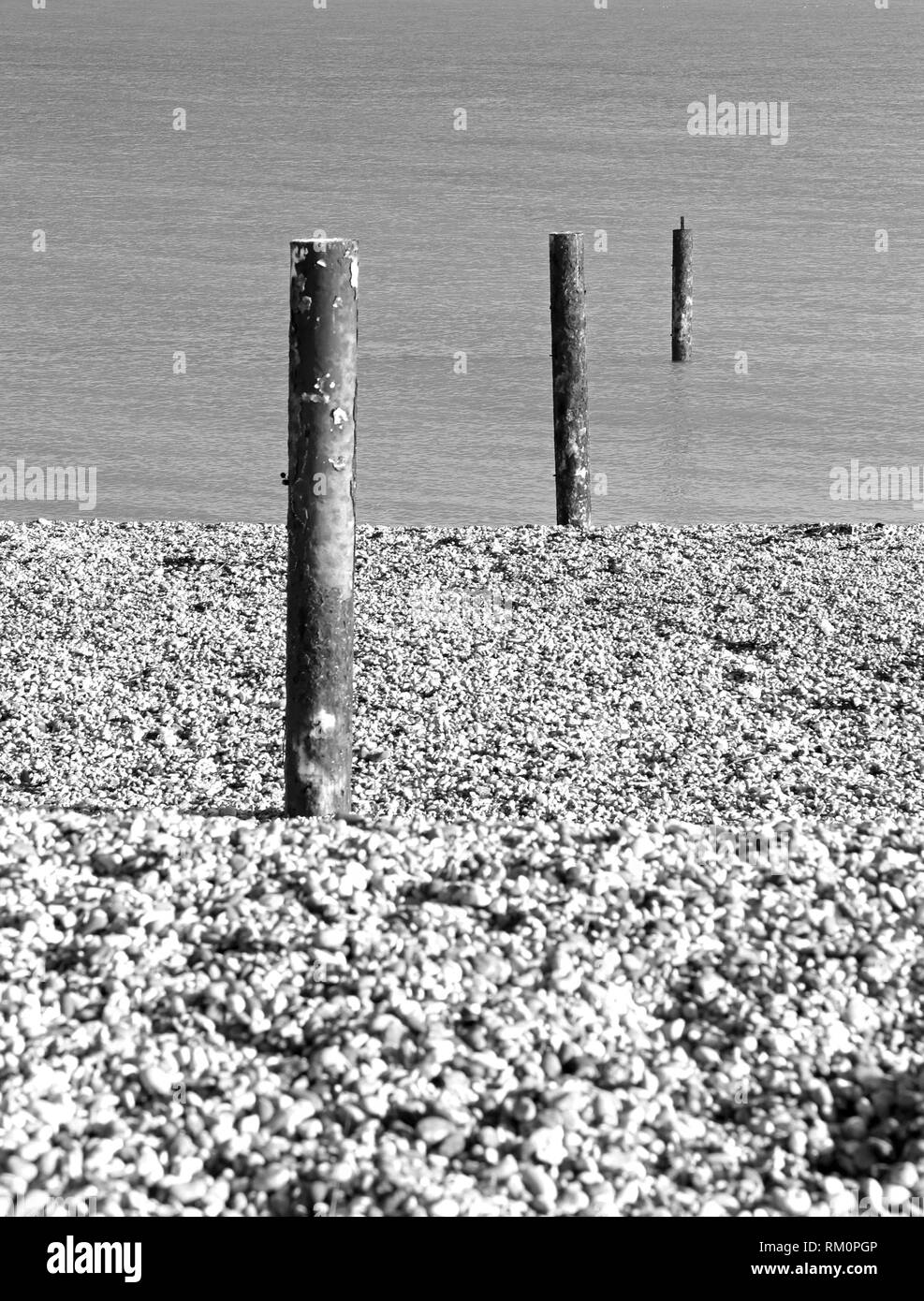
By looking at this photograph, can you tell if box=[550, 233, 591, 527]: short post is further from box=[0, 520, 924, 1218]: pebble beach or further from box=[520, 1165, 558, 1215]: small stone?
box=[520, 1165, 558, 1215]: small stone

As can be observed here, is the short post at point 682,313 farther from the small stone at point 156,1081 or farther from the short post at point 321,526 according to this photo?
the small stone at point 156,1081

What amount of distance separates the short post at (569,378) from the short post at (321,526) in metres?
5.77

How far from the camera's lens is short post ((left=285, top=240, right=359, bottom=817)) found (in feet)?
18.5

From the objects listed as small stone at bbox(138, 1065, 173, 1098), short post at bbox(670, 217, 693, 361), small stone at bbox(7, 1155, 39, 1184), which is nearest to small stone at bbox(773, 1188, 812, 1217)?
small stone at bbox(138, 1065, 173, 1098)

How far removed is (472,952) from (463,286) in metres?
21.7

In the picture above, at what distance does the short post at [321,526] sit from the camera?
562 centimetres

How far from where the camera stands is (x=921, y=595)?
9344 mm

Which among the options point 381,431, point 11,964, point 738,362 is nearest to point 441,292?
point 738,362

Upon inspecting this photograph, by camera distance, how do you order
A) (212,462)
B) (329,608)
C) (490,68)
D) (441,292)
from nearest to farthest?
(329,608) → (212,462) → (441,292) → (490,68)

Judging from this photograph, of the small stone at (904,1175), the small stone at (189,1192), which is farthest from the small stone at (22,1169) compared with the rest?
the small stone at (904,1175)

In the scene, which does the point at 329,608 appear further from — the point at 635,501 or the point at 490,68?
the point at 490,68

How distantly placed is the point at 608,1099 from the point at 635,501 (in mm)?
11238

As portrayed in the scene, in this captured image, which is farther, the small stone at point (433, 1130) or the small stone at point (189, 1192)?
the small stone at point (433, 1130)

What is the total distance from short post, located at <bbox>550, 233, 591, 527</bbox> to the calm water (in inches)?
85.3
